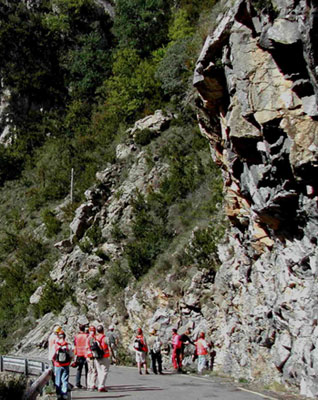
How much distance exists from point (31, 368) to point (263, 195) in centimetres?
757

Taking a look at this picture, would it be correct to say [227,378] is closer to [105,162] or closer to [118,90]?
[105,162]

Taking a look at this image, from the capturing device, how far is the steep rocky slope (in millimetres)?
12523

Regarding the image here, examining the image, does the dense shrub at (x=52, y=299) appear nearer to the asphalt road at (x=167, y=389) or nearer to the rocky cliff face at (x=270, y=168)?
the rocky cliff face at (x=270, y=168)

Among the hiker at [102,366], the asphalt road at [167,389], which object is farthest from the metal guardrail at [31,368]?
the hiker at [102,366]

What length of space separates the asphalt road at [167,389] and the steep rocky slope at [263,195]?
154cm

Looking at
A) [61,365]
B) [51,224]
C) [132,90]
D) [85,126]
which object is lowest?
[61,365]

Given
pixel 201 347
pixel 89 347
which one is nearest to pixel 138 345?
pixel 201 347

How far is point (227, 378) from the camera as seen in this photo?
1556 centimetres

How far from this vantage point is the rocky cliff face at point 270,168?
12.5 m

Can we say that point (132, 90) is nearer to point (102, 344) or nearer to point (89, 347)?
point (89, 347)

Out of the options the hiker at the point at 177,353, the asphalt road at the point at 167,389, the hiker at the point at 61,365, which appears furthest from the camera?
the hiker at the point at 177,353

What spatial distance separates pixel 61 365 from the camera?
10.8m

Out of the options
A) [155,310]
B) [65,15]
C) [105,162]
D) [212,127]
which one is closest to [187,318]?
[155,310]

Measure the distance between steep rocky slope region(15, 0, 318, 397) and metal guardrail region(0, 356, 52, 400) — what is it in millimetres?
5540
